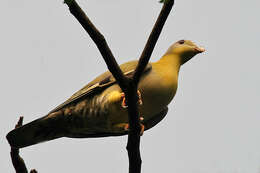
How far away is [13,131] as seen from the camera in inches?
149

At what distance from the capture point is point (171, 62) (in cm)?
421

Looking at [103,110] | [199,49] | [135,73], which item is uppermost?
[199,49]

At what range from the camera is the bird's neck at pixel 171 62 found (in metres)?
4.11

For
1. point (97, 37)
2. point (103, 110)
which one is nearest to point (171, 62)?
point (103, 110)

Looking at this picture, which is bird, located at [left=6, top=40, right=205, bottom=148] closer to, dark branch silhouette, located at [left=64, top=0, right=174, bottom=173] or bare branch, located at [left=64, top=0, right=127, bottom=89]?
dark branch silhouette, located at [left=64, top=0, right=174, bottom=173]

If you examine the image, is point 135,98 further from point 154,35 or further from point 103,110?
point 103,110

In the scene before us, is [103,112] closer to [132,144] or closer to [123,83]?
[132,144]

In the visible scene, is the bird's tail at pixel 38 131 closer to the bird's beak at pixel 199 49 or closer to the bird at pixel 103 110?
the bird at pixel 103 110

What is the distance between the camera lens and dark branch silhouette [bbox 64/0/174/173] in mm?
2436

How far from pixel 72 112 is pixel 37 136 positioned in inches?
17.1

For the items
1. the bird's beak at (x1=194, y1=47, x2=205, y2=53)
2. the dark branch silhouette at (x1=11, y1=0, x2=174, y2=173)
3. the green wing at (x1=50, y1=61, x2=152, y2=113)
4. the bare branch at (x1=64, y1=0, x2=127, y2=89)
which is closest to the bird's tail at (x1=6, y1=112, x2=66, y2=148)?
the green wing at (x1=50, y1=61, x2=152, y2=113)

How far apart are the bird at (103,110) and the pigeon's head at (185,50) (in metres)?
0.22

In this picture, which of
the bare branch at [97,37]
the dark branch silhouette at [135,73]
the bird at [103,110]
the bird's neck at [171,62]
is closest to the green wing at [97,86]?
the bird at [103,110]

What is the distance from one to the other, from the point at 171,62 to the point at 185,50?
287 mm
